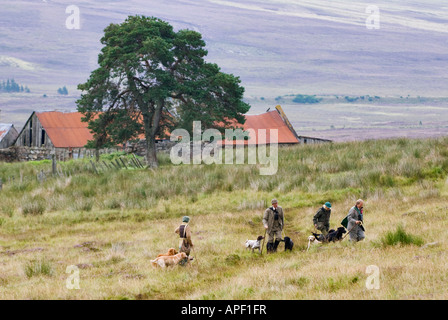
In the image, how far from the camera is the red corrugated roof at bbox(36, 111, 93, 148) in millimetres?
54938

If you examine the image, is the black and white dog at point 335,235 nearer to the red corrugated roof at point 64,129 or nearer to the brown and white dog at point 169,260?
the brown and white dog at point 169,260

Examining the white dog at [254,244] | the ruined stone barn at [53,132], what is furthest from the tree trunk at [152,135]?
the white dog at [254,244]

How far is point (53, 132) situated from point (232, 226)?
39.1 metres

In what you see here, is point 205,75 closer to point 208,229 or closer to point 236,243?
point 208,229

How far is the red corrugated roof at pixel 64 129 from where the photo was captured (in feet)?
180

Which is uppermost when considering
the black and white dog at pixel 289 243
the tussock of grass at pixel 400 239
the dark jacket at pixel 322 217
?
the dark jacket at pixel 322 217

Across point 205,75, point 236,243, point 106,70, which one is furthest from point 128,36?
point 236,243

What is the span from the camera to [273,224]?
53.8 feet

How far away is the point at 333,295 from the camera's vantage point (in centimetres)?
1080

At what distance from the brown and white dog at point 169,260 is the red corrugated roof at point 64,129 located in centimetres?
4129

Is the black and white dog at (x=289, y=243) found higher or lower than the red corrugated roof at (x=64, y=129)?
lower

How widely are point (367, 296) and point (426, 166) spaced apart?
17.8 meters
